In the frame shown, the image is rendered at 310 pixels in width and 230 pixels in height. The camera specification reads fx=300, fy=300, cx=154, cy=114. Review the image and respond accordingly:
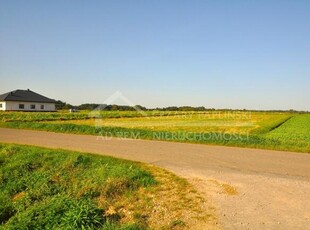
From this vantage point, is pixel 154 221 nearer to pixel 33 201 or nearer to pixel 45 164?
pixel 33 201

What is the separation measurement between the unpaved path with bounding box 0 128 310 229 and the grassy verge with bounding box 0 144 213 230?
558 millimetres

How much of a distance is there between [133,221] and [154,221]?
40 centimetres

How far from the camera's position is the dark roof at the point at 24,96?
61.8 m

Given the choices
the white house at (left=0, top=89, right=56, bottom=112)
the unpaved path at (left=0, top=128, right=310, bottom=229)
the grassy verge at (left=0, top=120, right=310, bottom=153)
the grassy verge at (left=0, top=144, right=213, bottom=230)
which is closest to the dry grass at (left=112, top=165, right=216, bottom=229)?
the grassy verge at (left=0, top=144, right=213, bottom=230)

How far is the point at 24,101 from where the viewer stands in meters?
63.7

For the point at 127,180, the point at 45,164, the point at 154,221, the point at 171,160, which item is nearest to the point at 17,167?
the point at 45,164

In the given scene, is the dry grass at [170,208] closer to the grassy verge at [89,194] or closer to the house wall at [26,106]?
the grassy verge at [89,194]

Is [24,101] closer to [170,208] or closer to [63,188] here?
[63,188]

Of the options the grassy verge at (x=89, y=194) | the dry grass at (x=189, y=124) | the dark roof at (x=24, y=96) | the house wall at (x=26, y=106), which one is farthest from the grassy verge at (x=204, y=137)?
the dark roof at (x=24, y=96)

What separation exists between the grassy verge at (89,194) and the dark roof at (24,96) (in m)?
56.1

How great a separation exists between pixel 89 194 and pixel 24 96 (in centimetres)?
6421

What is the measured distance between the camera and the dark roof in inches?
2434

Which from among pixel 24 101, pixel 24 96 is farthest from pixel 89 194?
pixel 24 96

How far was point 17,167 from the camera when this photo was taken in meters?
9.60
